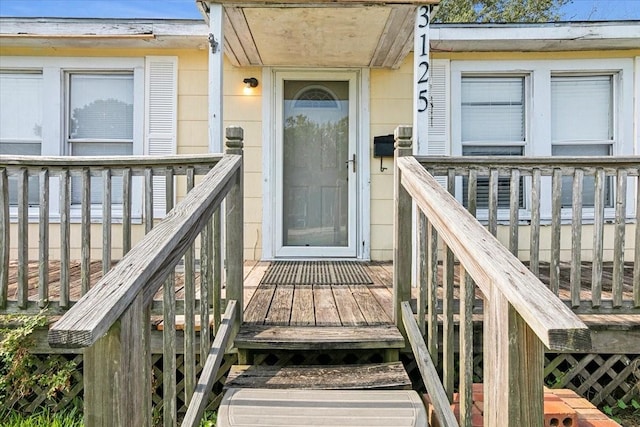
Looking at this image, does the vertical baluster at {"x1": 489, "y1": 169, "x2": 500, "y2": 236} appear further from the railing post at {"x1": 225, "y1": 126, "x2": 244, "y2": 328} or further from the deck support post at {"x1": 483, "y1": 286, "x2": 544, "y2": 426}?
the railing post at {"x1": 225, "y1": 126, "x2": 244, "y2": 328}

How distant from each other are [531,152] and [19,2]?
577 inches

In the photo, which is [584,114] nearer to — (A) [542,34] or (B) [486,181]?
(A) [542,34]

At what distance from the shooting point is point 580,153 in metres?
4.54

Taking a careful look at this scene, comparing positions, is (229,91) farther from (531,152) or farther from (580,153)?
(580,153)

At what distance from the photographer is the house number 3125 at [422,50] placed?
9.96 ft

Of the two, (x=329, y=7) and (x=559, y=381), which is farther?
(x=329, y=7)

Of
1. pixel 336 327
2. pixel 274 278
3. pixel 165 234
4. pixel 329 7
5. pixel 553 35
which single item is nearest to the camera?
pixel 165 234

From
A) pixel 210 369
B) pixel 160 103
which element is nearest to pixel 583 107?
pixel 160 103

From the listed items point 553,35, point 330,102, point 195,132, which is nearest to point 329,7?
point 330,102

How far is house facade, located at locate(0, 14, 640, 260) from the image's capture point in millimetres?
4344

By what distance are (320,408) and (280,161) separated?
2.97 m

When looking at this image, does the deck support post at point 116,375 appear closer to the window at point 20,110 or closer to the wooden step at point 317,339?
the wooden step at point 317,339

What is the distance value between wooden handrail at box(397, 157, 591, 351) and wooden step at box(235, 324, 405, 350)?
71 centimetres

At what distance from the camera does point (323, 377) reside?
2082 millimetres
